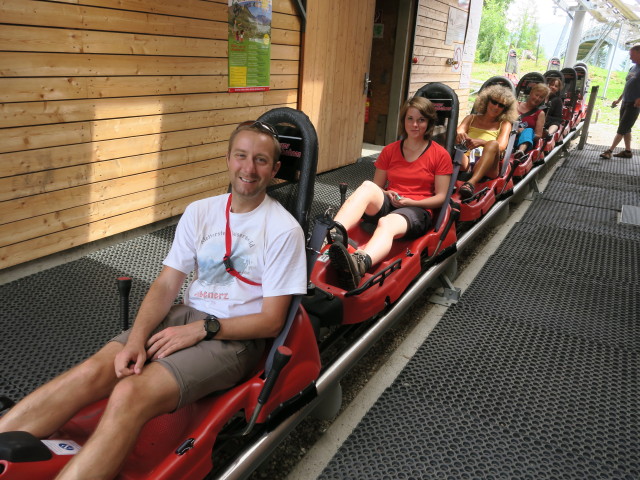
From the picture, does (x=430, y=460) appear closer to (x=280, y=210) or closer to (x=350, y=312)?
(x=350, y=312)

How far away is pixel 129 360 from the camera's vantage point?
4.69 ft

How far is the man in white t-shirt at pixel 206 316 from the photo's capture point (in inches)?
52.7

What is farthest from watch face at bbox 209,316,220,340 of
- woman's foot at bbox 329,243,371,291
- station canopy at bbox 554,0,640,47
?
station canopy at bbox 554,0,640,47

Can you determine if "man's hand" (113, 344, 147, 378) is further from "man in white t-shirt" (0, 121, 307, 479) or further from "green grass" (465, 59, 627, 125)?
"green grass" (465, 59, 627, 125)

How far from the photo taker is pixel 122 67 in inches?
131

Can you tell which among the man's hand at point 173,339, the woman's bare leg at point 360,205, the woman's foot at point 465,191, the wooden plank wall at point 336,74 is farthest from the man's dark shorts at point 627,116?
the man's hand at point 173,339

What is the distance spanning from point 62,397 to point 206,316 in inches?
18.2

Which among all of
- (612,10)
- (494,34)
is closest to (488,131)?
(612,10)

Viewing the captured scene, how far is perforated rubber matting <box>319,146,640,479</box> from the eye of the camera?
1.86m

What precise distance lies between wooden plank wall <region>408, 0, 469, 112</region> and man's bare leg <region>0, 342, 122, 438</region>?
6962 millimetres

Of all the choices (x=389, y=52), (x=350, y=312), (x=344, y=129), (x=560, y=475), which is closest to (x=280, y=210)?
(x=350, y=312)

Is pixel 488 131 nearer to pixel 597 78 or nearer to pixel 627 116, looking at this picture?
pixel 627 116

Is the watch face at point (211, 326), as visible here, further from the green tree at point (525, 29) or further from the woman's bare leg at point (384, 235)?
the green tree at point (525, 29)

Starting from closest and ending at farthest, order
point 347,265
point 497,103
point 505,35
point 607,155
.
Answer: point 347,265 < point 497,103 < point 607,155 < point 505,35
